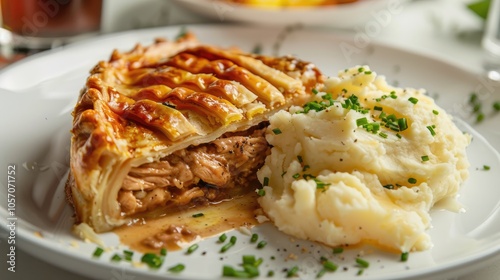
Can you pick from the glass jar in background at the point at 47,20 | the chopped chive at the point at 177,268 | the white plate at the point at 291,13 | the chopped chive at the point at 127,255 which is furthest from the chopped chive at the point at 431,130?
the glass jar in background at the point at 47,20

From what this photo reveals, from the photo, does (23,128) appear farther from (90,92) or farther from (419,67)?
(419,67)

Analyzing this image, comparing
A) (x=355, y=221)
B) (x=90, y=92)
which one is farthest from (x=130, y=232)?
(x=355, y=221)

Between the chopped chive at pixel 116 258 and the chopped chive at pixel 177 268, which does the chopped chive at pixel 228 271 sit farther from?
the chopped chive at pixel 116 258

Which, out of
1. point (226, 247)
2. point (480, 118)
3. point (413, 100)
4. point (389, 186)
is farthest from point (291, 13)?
point (226, 247)

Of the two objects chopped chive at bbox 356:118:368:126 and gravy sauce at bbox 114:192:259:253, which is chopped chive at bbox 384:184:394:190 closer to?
chopped chive at bbox 356:118:368:126

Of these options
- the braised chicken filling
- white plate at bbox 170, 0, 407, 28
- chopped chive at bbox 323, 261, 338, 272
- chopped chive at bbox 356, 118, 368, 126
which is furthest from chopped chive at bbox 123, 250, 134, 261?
white plate at bbox 170, 0, 407, 28

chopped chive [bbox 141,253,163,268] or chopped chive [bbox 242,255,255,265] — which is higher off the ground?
chopped chive [bbox 141,253,163,268]
